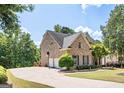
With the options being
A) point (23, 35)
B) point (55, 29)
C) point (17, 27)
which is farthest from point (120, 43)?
point (17, 27)

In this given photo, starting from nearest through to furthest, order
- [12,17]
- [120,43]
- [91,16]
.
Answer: [12,17]
[91,16]
[120,43]

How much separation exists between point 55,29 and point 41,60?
1665 millimetres

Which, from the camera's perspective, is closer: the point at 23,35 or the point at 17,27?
the point at 17,27

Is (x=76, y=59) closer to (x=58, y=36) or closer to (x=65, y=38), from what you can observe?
(x=65, y=38)

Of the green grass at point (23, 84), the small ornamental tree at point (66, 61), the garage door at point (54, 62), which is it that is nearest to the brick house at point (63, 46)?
the garage door at point (54, 62)

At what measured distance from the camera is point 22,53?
55.4 feet

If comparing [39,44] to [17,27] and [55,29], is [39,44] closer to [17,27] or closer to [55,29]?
[55,29]

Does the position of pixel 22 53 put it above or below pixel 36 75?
above

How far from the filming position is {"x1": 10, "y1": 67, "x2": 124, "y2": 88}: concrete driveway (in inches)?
432

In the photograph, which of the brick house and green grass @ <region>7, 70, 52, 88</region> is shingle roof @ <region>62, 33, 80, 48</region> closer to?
the brick house

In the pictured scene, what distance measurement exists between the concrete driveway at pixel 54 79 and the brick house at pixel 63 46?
85cm

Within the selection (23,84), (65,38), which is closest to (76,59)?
(65,38)

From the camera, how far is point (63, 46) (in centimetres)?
1688

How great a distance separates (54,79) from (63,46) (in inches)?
165
